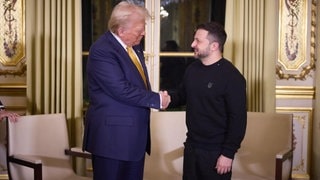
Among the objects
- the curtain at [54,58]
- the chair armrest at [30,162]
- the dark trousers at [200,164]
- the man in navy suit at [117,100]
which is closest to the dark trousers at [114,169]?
the man in navy suit at [117,100]

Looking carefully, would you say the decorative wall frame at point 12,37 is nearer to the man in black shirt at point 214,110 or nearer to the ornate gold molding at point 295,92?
the man in black shirt at point 214,110

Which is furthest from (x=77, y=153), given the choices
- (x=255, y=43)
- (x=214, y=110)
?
(x=255, y=43)

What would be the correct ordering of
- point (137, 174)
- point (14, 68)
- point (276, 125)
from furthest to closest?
point (14, 68) → point (276, 125) → point (137, 174)

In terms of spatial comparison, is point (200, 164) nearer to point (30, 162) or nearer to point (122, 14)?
point (122, 14)

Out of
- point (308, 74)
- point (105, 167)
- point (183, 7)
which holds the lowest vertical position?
point (105, 167)

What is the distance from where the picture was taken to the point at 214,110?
7.04ft

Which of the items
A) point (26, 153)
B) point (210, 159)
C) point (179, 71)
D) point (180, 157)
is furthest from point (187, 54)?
point (210, 159)

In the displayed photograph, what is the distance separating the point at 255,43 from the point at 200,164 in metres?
1.68

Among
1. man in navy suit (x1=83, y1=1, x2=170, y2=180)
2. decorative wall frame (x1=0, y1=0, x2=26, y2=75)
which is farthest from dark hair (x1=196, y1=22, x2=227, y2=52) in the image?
decorative wall frame (x1=0, y1=0, x2=26, y2=75)

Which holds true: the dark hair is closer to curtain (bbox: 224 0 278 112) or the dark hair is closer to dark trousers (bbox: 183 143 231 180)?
dark trousers (bbox: 183 143 231 180)

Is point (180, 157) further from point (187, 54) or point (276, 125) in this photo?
point (187, 54)

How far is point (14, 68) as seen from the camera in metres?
3.76

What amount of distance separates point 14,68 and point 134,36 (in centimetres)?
194

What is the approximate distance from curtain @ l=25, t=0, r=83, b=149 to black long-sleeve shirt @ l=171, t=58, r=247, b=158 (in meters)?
1.61
